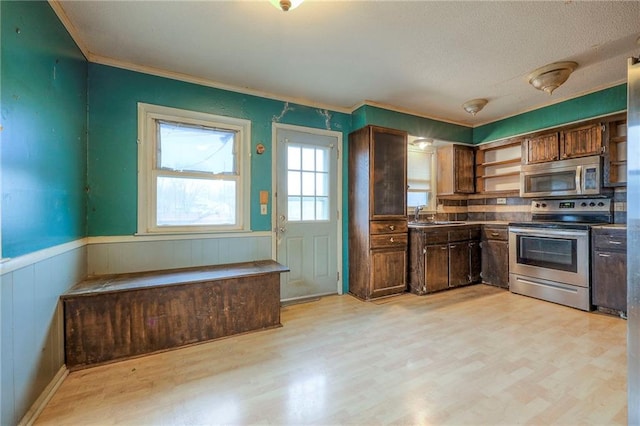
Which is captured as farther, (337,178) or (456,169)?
(456,169)

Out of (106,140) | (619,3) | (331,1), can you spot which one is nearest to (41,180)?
(106,140)

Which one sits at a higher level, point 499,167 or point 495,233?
point 499,167

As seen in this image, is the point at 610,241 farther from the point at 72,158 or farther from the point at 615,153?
the point at 72,158

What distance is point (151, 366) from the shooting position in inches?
80.0

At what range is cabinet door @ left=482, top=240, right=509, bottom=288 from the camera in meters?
3.81

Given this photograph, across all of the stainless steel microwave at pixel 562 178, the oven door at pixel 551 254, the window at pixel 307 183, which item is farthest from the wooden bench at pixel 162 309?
the stainless steel microwave at pixel 562 178

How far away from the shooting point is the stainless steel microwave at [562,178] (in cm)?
320

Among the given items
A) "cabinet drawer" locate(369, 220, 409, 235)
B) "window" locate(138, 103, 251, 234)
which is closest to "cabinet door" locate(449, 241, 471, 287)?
"cabinet drawer" locate(369, 220, 409, 235)

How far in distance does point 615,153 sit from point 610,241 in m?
1.08

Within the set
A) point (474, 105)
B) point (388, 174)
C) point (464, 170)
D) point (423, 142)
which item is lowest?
point (388, 174)

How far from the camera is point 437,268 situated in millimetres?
3701

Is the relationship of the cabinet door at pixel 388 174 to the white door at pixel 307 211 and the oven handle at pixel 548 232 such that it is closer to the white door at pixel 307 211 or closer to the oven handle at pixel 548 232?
the white door at pixel 307 211

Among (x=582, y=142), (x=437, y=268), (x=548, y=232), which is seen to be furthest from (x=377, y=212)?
(x=582, y=142)

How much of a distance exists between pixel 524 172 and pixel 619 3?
91.8 inches
